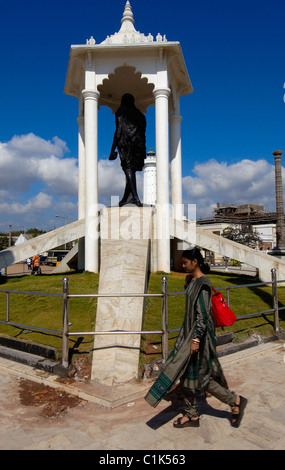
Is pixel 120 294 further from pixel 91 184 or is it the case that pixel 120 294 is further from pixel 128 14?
pixel 128 14

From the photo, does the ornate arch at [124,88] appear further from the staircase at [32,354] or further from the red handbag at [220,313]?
the red handbag at [220,313]

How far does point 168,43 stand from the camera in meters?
11.3

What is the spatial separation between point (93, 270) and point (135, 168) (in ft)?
12.2

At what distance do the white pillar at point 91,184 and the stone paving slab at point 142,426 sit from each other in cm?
725

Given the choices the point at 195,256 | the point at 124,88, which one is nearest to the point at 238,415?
the point at 195,256

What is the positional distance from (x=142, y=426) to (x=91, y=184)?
9.27m

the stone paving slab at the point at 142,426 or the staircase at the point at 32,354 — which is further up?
the staircase at the point at 32,354

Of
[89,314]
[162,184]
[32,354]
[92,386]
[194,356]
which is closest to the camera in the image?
[194,356]

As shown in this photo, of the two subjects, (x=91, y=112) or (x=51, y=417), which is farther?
(x=91, y=112)

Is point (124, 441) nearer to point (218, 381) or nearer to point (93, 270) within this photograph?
point (218, 381)

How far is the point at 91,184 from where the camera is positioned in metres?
11.6

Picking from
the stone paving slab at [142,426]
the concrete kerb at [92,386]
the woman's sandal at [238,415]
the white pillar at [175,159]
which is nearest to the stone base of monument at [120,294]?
the concrete kerb at [92,386]

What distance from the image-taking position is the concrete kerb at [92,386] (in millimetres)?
3870

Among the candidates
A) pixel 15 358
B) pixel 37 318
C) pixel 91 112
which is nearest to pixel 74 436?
pixel 15 358
